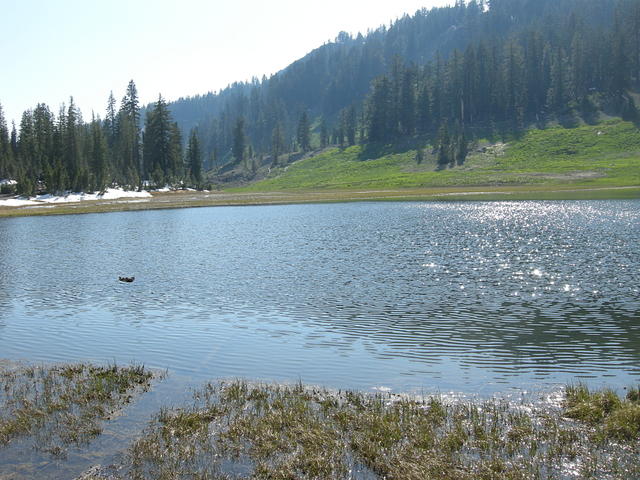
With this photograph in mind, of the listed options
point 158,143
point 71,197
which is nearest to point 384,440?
point 71,197

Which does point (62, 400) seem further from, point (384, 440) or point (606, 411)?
point (606, 411)

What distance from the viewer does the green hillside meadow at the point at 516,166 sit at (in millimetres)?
110125

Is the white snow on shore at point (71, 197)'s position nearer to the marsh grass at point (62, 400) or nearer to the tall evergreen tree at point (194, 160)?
the tall evergreen tree at point (194, 160)

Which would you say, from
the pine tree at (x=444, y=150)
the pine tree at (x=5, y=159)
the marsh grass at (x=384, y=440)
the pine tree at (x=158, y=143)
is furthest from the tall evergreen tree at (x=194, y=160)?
the marsh grass at (x=384, y=440)

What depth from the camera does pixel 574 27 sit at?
187750 mm

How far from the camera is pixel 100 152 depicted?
4707 inches

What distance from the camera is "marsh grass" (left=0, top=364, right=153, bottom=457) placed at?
34.7 ft

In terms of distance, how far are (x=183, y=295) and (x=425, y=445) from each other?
18.3 m

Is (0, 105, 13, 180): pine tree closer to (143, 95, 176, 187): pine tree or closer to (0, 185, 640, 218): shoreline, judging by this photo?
(143, 95, 176, 187): pine tree

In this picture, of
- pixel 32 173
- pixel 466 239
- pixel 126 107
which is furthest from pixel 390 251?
pixel 126 107

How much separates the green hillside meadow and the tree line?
95.1 ft

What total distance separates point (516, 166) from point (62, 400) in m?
127

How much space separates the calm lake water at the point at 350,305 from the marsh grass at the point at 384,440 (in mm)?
1912

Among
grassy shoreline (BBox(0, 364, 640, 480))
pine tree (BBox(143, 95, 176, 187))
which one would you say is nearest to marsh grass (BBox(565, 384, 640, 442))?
grassy shoreline (BBox(0, 364, 640, 480))
